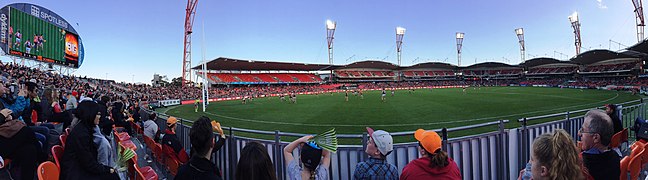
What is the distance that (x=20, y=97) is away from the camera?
625 centimetres

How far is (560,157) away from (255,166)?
2.08 meters

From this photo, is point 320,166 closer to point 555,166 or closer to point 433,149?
point 433,149

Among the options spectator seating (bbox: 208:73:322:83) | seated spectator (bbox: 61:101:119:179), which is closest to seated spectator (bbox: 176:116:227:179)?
seated spectator (bbox: 61:101:119:179)

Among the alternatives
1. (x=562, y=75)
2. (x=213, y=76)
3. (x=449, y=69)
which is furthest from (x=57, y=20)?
(x=562, y=75)

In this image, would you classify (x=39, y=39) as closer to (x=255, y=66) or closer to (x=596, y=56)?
(x=255, y=66)

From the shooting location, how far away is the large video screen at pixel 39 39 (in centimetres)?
2872

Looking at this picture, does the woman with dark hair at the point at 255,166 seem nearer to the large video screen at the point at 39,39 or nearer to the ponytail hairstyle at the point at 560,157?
the ponytail hairstyle at the point at 560,157

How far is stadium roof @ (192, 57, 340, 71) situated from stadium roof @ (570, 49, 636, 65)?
5355 centimetres

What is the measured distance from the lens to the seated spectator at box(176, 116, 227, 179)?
2359 mm

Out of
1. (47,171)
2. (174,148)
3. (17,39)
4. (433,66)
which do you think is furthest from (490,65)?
(47,171)

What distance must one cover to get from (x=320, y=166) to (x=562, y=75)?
308ft

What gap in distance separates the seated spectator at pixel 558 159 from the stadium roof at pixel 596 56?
70812mm

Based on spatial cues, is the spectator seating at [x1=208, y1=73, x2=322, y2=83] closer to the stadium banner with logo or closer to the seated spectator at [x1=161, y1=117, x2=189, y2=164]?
the stadium banner with logo

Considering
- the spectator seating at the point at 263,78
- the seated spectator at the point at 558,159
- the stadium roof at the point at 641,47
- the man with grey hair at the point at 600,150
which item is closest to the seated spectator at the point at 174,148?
the seated spectator at the point at 558,159
